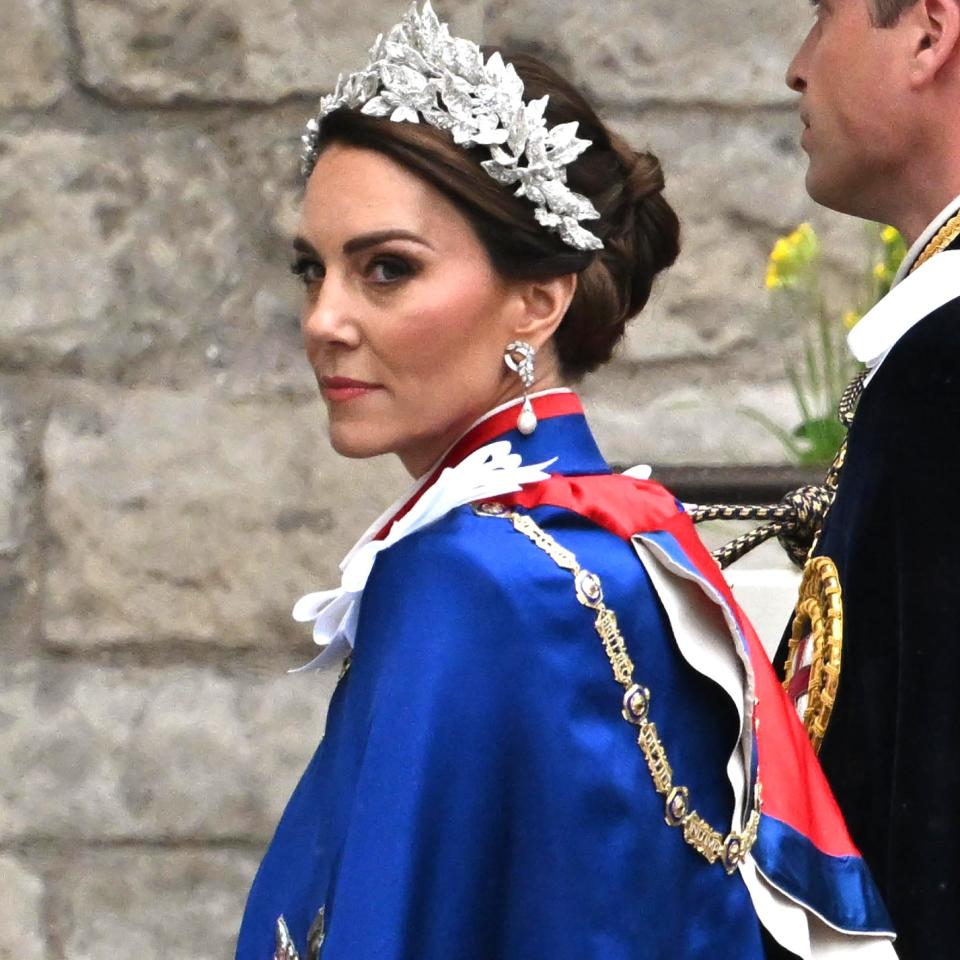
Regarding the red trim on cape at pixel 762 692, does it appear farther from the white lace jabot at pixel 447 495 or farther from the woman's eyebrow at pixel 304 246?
the woman's eyebrow at pixel 304 246

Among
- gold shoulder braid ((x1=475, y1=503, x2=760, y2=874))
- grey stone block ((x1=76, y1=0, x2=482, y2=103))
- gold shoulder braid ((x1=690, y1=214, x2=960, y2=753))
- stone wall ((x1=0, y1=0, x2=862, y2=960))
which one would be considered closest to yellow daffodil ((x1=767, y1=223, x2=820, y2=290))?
stone wall ((x1=0, y1=0, x2=862, y2=960))

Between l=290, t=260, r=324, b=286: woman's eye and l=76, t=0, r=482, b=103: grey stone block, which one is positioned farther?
l=76, t=0, r=482, b=103: grey stone block

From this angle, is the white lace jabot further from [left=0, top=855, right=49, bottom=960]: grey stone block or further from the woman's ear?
[left=0, top=855, right=49, bottom=960]: grey stone block

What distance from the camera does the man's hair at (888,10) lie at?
180 centimetres

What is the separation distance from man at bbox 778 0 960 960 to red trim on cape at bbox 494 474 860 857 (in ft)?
0.19

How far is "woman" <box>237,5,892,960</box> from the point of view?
1.47 meters

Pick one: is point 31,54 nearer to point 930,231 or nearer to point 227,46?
point 227,46

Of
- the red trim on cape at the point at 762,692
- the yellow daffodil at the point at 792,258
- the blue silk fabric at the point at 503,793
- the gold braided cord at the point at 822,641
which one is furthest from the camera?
the yellow daffodil at the point at 792,258

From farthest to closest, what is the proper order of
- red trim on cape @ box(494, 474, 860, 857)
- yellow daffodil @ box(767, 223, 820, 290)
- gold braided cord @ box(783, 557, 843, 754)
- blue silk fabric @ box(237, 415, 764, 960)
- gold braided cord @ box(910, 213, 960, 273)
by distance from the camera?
yellow daffodil @ box(767, 223, 820, 290) → gold braided cord @ box(910, 213, 960, 273) → gold braided cord @ box(783, 557, 843, 754) → red trim on cape @ box(494, 474, 860, 857) → blue silk fabric @ box(237, 415, 764, 960)

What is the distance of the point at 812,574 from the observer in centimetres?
175

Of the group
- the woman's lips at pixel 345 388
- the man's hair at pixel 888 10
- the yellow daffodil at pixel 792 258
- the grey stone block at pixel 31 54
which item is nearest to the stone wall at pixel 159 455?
the grey stone block at pixel 31 54

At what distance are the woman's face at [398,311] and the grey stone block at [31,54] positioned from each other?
3.94 ft

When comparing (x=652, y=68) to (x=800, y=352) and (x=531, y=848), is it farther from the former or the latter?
(x=531, y=848)

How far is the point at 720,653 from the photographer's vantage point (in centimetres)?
157
